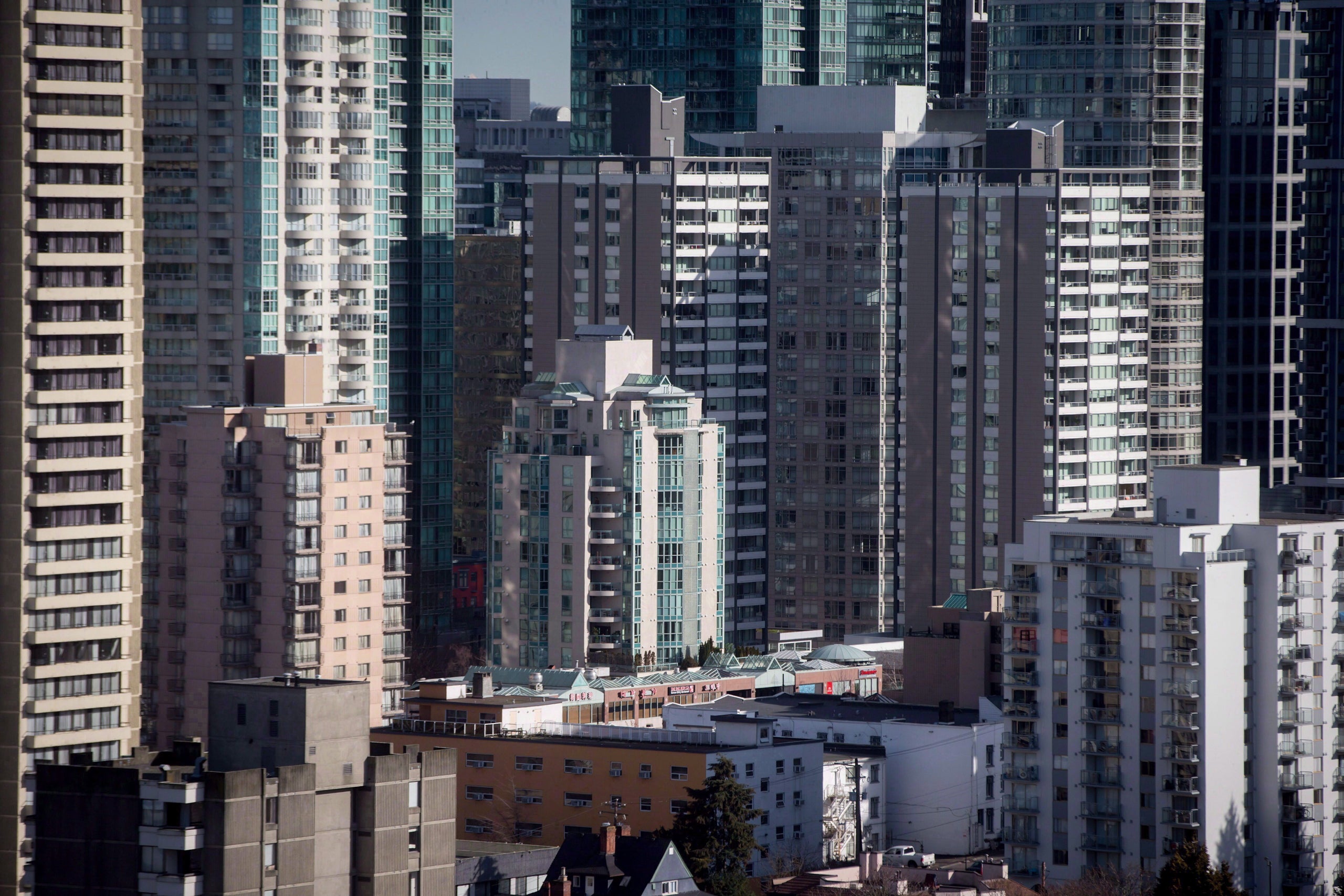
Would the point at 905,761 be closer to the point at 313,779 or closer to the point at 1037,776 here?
the point at 1037,776

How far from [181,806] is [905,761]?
2727 inches

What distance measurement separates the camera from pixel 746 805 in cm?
15938

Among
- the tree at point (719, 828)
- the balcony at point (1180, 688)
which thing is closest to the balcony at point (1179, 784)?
the balcony at point (1180, 688)

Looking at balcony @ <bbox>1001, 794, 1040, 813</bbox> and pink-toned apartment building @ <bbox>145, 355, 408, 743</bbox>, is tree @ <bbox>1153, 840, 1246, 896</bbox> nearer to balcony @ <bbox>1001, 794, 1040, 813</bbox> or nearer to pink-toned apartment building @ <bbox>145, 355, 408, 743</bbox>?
balcony @ <bbox>1001, 794, 1040, 813</bbox>

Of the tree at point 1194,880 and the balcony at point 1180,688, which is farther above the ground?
the balcony at point 1180,688

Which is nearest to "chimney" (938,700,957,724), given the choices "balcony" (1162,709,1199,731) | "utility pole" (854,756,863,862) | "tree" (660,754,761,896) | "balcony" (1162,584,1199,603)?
"utility pole" (854,756,863,862)

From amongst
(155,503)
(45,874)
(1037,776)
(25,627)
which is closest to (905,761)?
(1037,776)

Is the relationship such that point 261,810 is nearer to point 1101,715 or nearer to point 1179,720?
point 1101,715

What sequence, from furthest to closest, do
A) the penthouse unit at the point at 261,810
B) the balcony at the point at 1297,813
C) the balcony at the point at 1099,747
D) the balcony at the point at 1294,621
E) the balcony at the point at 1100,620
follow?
the balcony at the point at 1294,621 < the balcony at the point at 1100,620 < the balcony at the point at 1297,813 < the balcony at the point at 1099,747 < the penthouse unit at the point at 261,810

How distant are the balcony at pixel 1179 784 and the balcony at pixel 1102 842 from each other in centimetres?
331

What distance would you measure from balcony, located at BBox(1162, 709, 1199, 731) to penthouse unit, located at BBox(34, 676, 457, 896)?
43535 mm

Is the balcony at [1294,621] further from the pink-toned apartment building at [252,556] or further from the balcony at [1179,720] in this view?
the pink-toned apartment building at [252,556]

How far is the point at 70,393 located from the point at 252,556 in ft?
122

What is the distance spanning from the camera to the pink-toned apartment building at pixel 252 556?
608 feet
